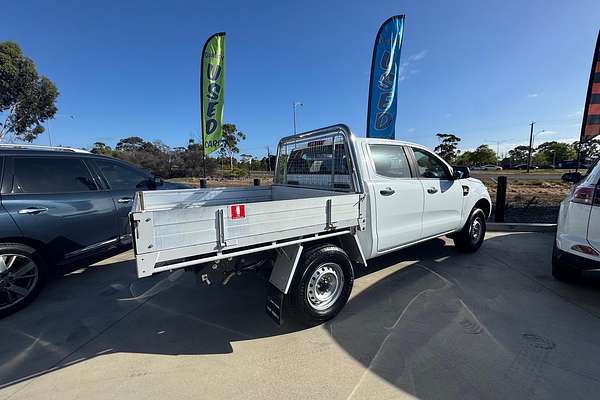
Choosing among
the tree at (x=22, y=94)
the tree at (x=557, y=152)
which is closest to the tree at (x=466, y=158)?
the tree at (x=557, y=152)

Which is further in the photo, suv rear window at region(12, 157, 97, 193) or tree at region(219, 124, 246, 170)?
tree at region(219, 124, 246, 170)

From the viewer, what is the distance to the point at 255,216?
7.36 feet

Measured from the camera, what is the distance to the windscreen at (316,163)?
333 centimetres

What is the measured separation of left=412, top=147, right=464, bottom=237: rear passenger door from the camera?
12.5ft

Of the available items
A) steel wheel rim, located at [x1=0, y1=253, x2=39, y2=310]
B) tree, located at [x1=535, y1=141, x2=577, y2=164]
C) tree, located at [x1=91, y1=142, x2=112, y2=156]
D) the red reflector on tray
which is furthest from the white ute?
tree, located at [x1=535, y1=141, x2=577, y2=164]

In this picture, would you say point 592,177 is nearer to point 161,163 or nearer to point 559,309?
point 559,309

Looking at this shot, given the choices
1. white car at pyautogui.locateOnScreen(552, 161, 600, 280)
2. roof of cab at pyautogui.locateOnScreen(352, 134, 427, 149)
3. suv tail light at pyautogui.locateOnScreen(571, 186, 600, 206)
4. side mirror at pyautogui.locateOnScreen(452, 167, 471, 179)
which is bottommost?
white car at pyautogui.locateOnScreen(552, 161, 600, 280)

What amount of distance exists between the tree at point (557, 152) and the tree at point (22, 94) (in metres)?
96.7

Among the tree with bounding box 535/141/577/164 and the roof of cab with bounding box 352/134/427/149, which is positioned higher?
the tree with bounding box 535/141/577/164

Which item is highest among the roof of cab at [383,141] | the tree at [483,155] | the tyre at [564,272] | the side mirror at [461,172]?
the tree at [483,155]

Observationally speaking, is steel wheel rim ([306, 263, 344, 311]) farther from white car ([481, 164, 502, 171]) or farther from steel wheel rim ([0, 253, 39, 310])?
white car ([481, 164, 502, 171])

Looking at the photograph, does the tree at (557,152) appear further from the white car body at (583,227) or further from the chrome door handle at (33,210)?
the chrome door handle at (33,210)

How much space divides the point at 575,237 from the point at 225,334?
12.3 feet

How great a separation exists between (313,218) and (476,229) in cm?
375
